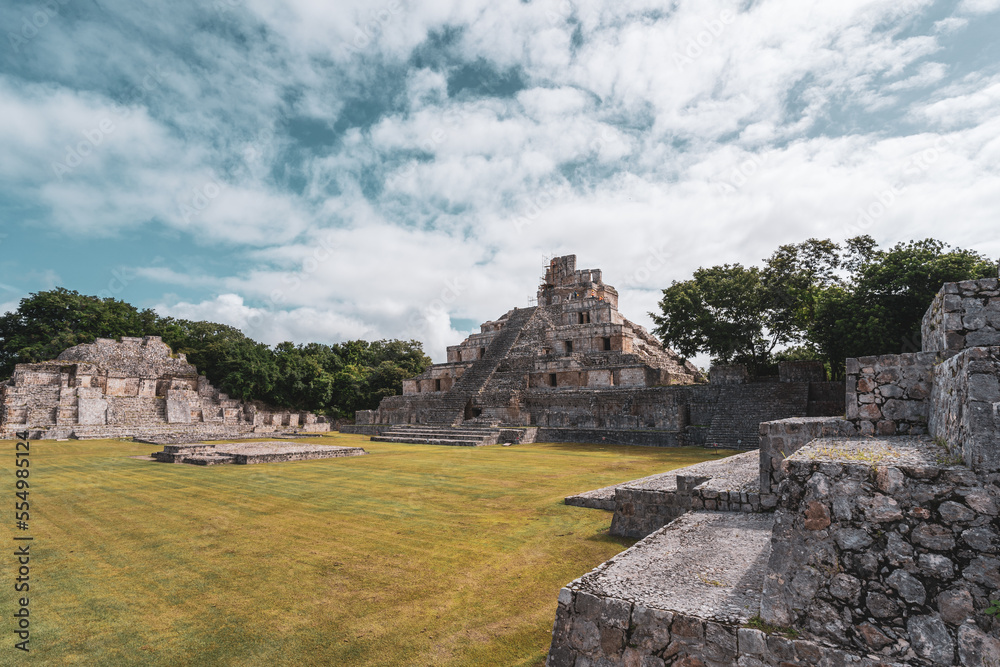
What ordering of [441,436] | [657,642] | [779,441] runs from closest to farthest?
1. [657,642]
2. [779,441]
3. [441,436]

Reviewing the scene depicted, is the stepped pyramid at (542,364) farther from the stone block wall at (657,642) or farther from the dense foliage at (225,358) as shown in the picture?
the stone block wall at (657,642)

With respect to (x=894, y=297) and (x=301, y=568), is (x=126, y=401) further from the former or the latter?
(x=894, y=297)

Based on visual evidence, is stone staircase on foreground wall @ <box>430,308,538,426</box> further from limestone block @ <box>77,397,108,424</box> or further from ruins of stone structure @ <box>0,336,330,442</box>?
limestone block @ <box>77,397,108,424</box>

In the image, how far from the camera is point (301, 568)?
5.45m

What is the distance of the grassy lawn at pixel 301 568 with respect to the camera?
3852 mm

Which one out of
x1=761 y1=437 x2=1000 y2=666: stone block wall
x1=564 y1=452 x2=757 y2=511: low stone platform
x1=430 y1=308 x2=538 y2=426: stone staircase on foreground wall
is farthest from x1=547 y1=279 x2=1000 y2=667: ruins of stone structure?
x1=430 y1=308 x2=538 y2=426: stone staircase on foreground wall

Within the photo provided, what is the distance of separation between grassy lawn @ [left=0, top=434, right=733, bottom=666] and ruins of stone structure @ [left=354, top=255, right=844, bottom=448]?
9979 mm

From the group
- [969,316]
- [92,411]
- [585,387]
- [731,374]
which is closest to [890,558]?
[969,316]

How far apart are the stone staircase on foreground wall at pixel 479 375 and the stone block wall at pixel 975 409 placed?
77.0 feet

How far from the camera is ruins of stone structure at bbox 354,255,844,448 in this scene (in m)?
18.3

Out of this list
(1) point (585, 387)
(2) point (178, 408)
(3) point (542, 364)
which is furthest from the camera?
(2) point (178, 408)

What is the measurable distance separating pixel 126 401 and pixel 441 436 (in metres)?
23.6

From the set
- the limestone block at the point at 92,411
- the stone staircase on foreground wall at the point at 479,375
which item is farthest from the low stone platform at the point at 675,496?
the limestone block at the point at 92,411
